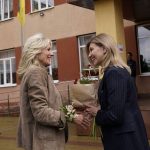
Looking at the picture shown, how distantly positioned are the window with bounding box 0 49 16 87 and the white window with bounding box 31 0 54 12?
2625 millimetres

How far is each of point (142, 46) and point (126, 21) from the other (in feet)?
3.93

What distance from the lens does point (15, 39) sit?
2102cm

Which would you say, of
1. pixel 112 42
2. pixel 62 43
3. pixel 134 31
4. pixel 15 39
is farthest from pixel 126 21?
pixel 112 42

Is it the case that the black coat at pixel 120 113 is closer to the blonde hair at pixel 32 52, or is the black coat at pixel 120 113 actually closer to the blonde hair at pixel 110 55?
the blonde hair at pixel 110 55

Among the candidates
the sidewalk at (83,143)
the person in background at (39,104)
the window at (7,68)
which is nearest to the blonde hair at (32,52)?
the person in background at (39,104)

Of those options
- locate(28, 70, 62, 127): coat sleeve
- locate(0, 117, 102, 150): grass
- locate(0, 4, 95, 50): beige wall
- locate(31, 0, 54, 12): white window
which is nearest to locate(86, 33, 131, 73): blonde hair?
locate(28, 70, 62, 127): coat sleeve

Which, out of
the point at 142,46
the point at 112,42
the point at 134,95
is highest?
the point at 142,46

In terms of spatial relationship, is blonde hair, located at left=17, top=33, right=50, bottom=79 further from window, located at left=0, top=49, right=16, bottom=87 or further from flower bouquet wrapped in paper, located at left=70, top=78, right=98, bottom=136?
window, located at left=0, top=49, right=16, bottom=87

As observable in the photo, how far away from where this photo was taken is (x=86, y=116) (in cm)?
342

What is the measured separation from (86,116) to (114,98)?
534 mm

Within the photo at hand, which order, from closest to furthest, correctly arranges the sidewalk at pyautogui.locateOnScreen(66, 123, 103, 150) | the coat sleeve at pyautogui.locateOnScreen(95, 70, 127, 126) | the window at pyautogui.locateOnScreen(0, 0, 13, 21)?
the coat sleeve at pyautogui.locateOnScreen(95, 70, 127, 126) → the sidewalk at pyautogui.locateOnScreen(66, 123, 103, 150) → the window at pyautogui.locateOnScreen(0, 0, 13, 21)

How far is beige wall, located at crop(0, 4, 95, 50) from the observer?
58.5 feet

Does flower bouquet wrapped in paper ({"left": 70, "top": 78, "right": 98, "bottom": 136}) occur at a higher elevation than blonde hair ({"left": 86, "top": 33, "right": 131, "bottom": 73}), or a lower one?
lower

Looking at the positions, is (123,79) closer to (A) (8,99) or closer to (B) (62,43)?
(B) (62,43)
